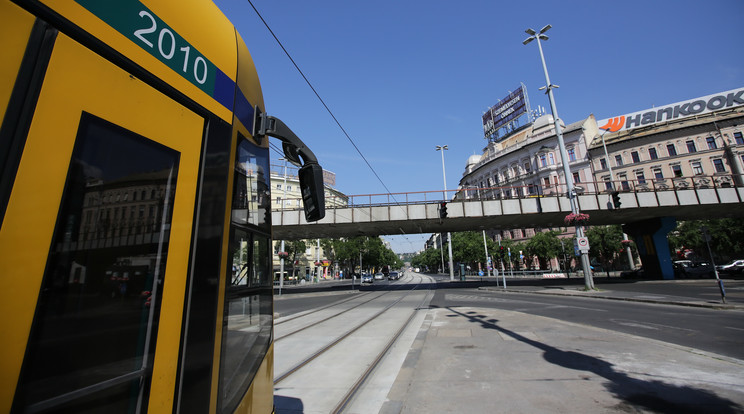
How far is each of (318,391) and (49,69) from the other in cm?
447

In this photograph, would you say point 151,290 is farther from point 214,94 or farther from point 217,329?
point 214,94

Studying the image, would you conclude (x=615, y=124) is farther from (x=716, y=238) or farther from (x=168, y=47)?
(x=168, y=47)

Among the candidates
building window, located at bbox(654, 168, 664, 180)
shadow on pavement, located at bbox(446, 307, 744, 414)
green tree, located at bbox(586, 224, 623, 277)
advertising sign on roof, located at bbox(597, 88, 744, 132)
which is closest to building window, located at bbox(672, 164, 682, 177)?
building window, located at bbox(654, 168, 664, 180)

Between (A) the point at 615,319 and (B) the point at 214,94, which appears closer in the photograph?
(B) the point at 214,94

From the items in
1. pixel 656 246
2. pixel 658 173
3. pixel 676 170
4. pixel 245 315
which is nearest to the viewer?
pixel 245 315

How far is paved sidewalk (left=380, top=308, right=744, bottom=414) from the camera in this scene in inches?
144

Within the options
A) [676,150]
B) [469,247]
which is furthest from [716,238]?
[469,247]

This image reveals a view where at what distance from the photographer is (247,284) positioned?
200 centimetres

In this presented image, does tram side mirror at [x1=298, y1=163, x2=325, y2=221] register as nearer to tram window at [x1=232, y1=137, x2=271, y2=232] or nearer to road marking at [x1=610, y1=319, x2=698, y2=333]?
tram window at [x1=232, y1=137, x2=271, y2=232]

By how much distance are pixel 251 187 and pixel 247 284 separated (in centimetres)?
61

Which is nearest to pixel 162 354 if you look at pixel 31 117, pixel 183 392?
pixel 183 392

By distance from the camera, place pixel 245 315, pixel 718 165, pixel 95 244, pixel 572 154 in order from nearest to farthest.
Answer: pixel 95 244 → pixel 245 315 → pixel 718 165 → pixel 572 154

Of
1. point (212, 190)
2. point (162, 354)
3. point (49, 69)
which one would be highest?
point (49, 69)

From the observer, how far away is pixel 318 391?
436 cm
